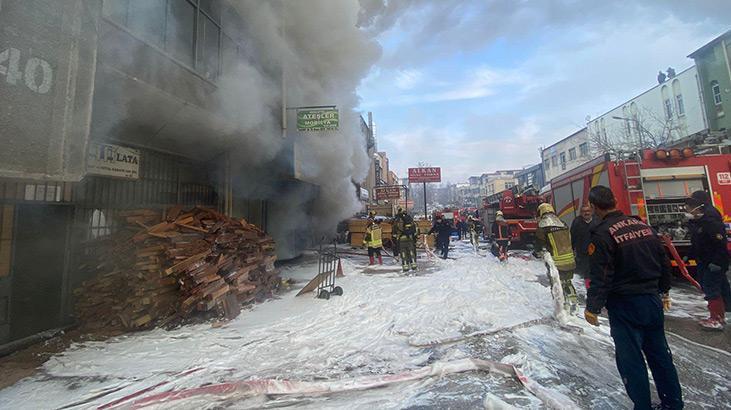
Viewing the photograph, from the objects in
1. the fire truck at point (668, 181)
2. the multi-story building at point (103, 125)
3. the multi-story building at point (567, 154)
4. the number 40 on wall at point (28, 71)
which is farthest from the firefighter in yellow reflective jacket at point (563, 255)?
the multi-story building at point (567, 154)

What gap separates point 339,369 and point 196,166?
5532 mm

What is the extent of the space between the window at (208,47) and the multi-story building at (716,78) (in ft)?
73.1

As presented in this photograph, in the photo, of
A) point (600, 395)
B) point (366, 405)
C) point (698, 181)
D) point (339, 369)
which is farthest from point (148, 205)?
point (698, 181)

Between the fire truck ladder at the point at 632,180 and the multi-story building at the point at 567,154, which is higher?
the multi-story building at the point at 567,154

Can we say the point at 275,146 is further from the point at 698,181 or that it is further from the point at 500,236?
the point at 698,181

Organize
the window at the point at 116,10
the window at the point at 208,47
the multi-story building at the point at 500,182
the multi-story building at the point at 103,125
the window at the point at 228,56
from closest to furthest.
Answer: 1. the multi-story building at the point at 103,125
2. the window at the point at 116,10
3. the window at the point at 208,47
4. the window at the point at 228,56
5. the multi-story building at the point at 500,182

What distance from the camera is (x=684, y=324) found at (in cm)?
389

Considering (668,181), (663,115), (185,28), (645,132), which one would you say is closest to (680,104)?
(663,115)

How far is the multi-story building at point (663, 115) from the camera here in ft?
60.5

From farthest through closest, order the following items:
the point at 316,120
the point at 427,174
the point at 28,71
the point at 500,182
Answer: the point at 500,182
the point at 427,174
the point at 316,120
the point at 28,71

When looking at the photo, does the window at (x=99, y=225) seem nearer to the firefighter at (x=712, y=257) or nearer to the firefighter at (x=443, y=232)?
the firefighter at (x=712, y=257)

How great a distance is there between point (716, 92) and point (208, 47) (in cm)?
2375

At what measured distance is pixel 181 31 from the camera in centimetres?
542

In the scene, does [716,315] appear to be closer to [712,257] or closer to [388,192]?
[712,257]
